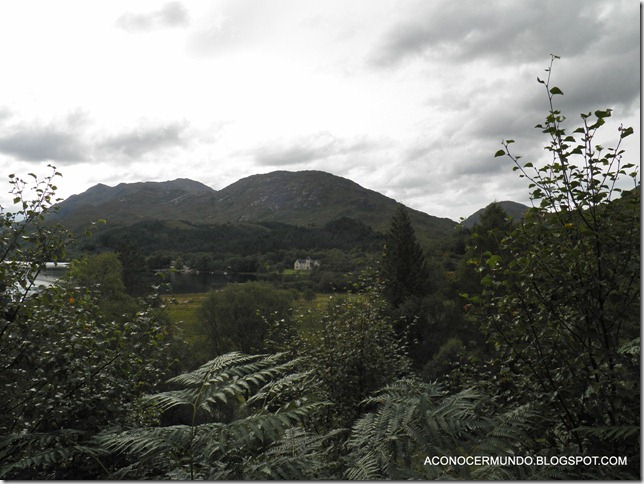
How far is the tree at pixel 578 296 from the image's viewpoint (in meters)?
3.03

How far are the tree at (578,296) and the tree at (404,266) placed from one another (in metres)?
29.6

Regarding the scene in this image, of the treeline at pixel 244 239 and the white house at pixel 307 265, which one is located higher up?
the treeline at pixel 244 239

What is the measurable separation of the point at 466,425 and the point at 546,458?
0.66 metres

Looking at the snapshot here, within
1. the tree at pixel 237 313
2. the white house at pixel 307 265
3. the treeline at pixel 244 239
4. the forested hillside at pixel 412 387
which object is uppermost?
the treeline at pixel 244 239

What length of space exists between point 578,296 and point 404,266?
3146 cm

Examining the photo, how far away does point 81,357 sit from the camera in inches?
159

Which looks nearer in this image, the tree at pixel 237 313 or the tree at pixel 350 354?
the tree at pixel 350 354

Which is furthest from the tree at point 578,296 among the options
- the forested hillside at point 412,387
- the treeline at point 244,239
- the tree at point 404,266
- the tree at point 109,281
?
the treeline at point 244,239

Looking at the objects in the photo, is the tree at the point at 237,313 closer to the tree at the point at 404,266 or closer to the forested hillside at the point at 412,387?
the tree at the point at 404,266

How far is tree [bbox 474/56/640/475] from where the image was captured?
119 inches

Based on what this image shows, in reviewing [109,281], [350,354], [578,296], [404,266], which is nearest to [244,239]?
[404,266]

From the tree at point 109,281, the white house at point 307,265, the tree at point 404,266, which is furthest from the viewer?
the white house at point 307,265

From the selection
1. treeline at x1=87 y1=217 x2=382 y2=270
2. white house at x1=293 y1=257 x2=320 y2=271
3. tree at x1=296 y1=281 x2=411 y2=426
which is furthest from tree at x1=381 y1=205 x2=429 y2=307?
treeline at x1=87 y1=217 x2=382 y2=270

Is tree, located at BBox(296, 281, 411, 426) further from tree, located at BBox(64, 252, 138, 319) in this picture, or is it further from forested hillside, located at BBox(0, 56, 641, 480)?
tree, located at BBox(64, 252, 138, 319)
